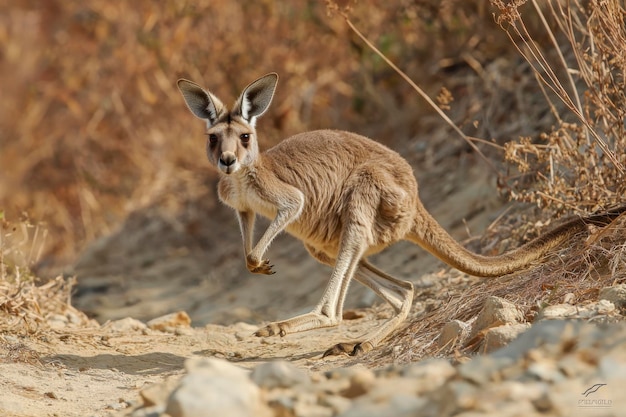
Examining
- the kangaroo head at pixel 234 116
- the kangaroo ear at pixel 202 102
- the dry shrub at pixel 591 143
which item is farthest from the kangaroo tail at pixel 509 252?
the kangaroo ear at pixel 202 102

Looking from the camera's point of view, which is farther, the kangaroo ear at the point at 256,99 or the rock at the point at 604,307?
the kangaroo ear at the point at 256,99

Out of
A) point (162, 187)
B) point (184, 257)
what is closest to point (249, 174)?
point (184, 257)

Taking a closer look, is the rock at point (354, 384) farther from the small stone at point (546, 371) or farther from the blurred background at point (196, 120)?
the blurred background at point (196, 120)

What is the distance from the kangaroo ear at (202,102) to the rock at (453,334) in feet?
7.36

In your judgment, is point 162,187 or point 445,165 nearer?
point 445,165

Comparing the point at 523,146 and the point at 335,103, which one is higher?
the point at 335,103

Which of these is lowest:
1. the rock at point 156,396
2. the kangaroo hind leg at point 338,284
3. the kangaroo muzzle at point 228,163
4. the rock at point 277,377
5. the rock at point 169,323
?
the rock at point 277,377

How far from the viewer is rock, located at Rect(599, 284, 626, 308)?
183 inches

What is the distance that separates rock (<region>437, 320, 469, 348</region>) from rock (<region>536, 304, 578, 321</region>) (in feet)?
1.53

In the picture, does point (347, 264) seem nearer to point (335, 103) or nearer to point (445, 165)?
→ point (445, 165)

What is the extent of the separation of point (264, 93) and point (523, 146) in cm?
179

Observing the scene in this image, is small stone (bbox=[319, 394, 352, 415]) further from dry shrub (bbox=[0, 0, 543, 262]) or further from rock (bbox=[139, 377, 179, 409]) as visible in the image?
dry shrub (bbox=[0, 0, 543, 262])

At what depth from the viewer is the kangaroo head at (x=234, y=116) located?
627 centimetres

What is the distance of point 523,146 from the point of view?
6504mm
